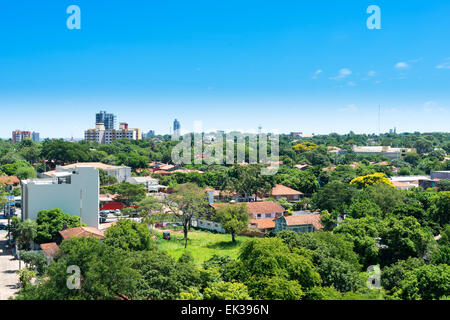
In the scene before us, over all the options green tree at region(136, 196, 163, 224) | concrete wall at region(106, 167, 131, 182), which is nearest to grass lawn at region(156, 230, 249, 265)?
green tree at region(136, 196, 163, 224)

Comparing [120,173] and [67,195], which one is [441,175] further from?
[67,195]

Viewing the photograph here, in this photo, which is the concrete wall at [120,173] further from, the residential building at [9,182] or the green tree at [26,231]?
the green tree at [26,231]

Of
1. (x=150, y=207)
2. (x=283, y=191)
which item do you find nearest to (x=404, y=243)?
(x=150, y=207)

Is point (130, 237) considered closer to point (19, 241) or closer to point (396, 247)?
point (19, 241)
